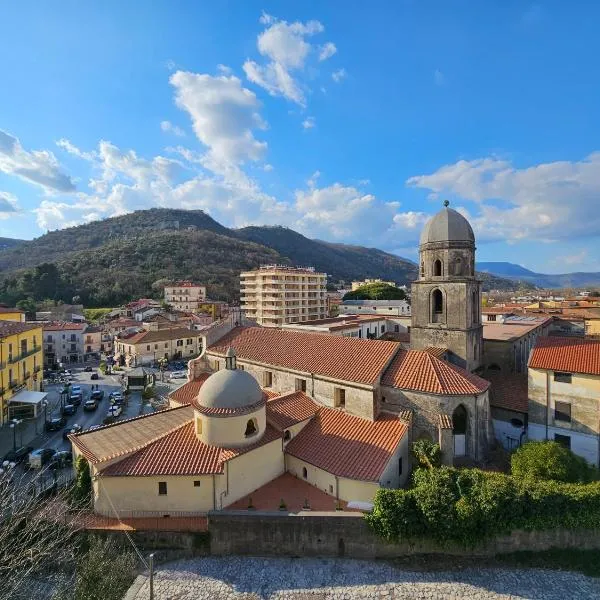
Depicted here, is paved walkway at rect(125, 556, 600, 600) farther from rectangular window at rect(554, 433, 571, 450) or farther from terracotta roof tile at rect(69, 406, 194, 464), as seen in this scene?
rectangular window at rect(554, 433, 571, 450)

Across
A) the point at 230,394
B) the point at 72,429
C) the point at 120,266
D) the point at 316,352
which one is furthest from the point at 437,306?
the point at 120,266

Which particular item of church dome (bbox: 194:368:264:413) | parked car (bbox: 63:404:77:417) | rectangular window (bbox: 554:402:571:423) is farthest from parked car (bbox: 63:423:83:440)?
rectangular window (bbox: 554:402:571:423)

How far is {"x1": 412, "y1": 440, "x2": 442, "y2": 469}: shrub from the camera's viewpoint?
786 inches

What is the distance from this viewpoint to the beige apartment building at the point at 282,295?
84.2 metres

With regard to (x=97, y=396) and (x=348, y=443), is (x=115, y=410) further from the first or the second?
(x=348, y=443)

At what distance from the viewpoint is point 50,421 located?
33125mm

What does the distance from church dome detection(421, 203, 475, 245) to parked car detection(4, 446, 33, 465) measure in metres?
34.0

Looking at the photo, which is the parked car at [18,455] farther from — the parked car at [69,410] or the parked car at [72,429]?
the parked car at [69,410]

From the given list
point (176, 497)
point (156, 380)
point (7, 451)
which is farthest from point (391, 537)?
point (156, 380)

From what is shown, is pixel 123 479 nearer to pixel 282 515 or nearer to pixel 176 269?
pixel 282 515

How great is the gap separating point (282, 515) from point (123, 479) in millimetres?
7968

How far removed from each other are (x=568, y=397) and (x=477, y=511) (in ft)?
37.6

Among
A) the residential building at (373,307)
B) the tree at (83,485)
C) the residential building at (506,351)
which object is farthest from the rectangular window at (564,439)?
the residential building at (373,307)

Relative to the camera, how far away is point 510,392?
87.2 feet
